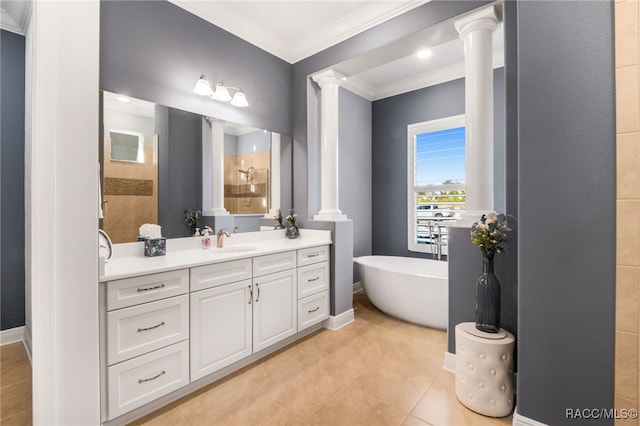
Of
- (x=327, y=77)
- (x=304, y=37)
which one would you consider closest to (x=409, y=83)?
(x=327, y=77)

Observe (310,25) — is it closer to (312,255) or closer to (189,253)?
(312,255)

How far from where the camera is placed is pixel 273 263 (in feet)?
7.71

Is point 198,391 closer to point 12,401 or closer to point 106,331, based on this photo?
point 106,331

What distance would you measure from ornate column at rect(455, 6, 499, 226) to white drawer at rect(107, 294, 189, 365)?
2.08 m

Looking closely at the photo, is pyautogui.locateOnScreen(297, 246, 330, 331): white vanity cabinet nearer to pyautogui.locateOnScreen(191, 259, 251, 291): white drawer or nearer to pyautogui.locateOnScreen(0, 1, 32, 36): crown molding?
pyautogui.locateOnScreen(191, 259, 251, 291): white drawer

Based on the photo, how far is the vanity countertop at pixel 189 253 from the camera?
1.62m

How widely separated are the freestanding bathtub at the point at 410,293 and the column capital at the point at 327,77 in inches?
81.9

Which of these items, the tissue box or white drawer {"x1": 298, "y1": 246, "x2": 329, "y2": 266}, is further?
white drawer {"x1": 298, "y1": 246, "x2": 329, "y2": 266}

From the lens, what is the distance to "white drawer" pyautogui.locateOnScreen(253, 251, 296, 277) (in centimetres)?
221

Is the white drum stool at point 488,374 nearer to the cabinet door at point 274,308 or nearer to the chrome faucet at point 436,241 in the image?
the cabinet door at point 274,308

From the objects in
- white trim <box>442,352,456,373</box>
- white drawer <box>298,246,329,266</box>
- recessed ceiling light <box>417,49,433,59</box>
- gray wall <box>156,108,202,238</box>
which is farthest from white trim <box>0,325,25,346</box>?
recessed ceiling light <box>417,49,433,59</box>

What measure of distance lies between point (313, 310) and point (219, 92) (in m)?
2.16

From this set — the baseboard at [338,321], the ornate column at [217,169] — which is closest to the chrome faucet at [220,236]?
the ornate column at [217,169]

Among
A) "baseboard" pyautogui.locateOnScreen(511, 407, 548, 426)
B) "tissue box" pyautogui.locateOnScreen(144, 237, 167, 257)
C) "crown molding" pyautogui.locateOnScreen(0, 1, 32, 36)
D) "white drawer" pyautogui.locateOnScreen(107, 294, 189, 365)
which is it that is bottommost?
"baseboard" pyautogui.locateOnScreen(511, 407, 548, 426)
